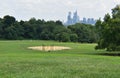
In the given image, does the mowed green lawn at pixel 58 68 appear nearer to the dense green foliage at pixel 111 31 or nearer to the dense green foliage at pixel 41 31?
the dense green foliage at pixel 111 31

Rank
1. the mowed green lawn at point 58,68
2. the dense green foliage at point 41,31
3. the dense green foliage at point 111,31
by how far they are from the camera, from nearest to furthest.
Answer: the mowed green lawn at point 58,68
the dense green foliage at point 111,31
the dense green foliage at point 41,31

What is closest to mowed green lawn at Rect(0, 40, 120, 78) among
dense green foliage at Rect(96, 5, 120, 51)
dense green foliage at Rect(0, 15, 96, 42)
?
dense green foliage at Rect(96, 5, 120, 51)

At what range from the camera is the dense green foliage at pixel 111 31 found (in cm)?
4872

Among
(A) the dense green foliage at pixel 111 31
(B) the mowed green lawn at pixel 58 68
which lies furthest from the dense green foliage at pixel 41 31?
(B) the mowed green lawn at pixel 58 68

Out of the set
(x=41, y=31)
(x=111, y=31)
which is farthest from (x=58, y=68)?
(x=41, y=31)

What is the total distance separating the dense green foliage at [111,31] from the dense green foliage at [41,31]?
180ft

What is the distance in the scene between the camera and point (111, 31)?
48875 mm

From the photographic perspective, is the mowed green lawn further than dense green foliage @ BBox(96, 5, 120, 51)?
No

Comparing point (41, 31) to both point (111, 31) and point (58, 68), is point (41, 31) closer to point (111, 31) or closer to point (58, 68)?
point (111, 31)

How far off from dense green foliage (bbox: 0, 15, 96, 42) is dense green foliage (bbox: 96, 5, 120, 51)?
54891 millimetres

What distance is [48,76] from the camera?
51.1 feet

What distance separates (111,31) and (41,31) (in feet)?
266

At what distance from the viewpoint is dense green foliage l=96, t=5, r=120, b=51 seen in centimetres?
4872

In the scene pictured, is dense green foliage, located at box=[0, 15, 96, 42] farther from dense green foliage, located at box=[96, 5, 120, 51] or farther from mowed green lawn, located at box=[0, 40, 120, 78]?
mowed green lawn, located at box=[0, 40, 120, 78]
